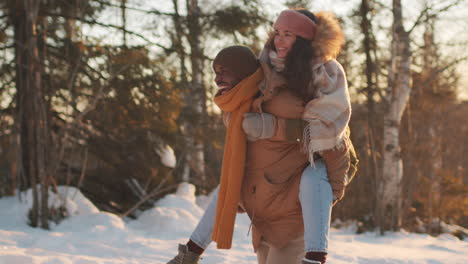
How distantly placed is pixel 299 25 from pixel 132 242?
129 inches

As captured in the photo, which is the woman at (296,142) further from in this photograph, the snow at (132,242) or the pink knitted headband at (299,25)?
the snow at (132,242)

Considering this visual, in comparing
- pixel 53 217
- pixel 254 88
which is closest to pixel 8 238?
pixel 53 217

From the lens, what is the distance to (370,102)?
8539 millimetres

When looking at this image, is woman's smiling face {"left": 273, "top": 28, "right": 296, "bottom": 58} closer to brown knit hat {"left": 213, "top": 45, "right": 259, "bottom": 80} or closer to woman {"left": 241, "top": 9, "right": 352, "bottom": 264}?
woman {"left": 241, "top": 9, "right": 352, "bottom": 264}

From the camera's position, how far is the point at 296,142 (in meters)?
2.30

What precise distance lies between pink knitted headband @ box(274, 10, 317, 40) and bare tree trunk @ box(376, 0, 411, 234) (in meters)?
6.00

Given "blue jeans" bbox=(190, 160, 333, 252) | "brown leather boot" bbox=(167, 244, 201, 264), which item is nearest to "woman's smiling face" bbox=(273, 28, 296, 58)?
"blue jeans" bbox=(190, 160, 333, 252)

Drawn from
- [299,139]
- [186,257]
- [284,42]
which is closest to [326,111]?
[299,139]

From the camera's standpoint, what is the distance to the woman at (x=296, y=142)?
2201 mm

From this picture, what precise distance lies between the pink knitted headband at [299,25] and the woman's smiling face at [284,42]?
19mm

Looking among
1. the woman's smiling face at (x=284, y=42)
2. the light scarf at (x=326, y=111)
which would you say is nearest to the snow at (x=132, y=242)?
the light scarf at (x=326, y=111)

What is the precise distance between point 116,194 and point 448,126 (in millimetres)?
12560

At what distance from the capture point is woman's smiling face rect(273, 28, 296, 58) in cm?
235

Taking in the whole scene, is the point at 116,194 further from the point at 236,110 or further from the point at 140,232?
the point at 236,110
